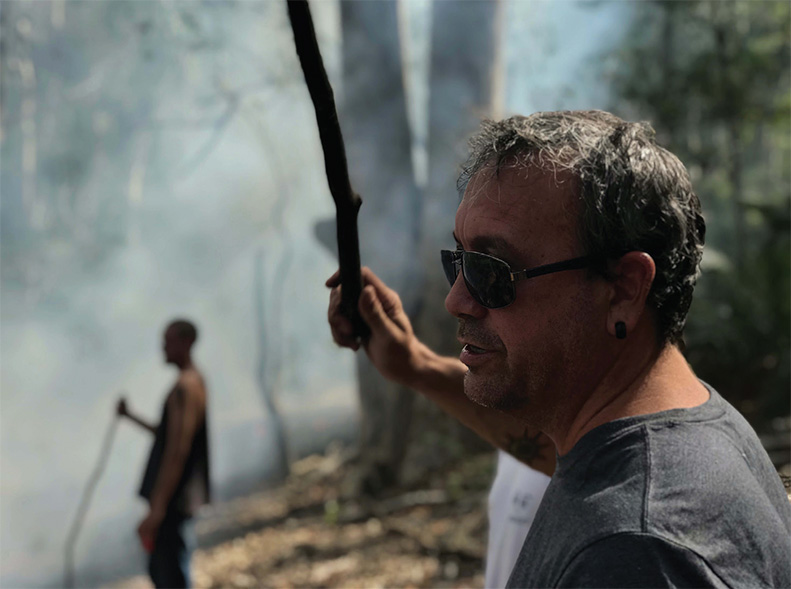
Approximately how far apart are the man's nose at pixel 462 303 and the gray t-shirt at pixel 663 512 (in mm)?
327

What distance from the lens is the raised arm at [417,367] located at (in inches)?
74.4

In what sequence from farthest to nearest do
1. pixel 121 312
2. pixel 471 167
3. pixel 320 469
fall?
pixel 320 469, pixel 121 312, pixel 471 167

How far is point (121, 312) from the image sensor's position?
6727 millimetres

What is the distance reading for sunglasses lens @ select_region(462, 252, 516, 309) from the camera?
1.35m

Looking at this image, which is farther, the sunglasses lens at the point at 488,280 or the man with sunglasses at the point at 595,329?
the sunglasses lens at the point at 488,280

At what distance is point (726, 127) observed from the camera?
10.4m

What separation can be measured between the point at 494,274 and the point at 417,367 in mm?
703

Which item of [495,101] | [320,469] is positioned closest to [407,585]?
[320,469]

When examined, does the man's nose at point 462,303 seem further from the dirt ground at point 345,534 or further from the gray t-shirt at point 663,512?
the dirt ground at point 345,534

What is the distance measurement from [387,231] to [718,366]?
3.71m

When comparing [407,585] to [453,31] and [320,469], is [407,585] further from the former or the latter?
[453,31]

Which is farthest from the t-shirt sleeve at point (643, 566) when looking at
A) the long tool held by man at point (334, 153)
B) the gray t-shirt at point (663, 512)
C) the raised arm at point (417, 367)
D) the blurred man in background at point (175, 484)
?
the blurred man in background at point (175, 484)

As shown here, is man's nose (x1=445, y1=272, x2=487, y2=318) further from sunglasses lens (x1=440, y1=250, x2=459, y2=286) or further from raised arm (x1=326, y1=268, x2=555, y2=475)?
raised arm (x1=326, y1=268, x2=555, y2=475)

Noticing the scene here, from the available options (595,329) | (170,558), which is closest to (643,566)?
(595,329)
